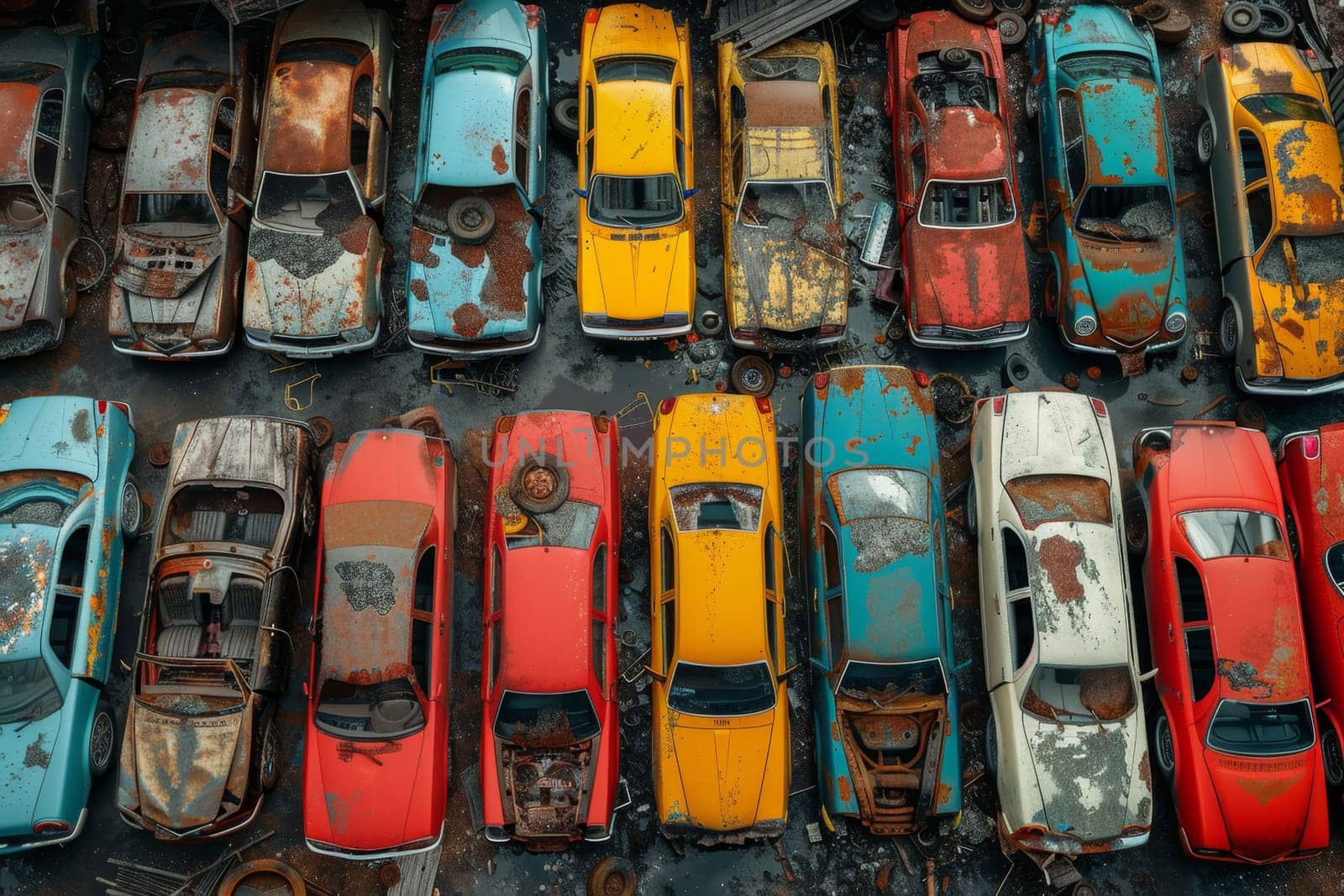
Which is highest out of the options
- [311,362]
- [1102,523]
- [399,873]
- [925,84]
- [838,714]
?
[925,84]

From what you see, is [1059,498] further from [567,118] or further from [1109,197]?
[567,118]

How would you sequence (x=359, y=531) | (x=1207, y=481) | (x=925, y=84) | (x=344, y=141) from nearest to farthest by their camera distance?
(x=359, y=531)
(x=1207, y=481)
(x=344, y=141)
(x=925, y=84)

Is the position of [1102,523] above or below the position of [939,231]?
below

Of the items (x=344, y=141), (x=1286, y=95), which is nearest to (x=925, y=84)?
(x=1286, y=95)

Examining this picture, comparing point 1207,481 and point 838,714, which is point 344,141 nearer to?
point 838,714

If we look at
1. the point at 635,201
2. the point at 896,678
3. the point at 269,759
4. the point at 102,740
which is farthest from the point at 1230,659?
the point at 102,740

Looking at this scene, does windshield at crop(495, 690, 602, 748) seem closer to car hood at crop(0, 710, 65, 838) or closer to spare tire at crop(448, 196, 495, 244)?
car hood at crop(0, 710, 65, 838)

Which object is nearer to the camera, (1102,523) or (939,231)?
(1102,523)

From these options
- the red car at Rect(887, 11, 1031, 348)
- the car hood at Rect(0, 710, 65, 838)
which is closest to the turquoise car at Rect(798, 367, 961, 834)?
the red car at Rect(887, 11, 1031, 348)
